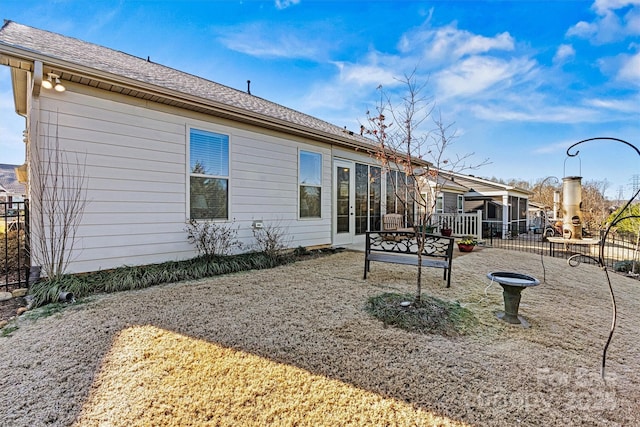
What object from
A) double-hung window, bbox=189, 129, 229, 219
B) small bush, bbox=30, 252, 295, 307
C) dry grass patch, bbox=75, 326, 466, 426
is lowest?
dry grass patch, bbox=75, 326, 466, 426

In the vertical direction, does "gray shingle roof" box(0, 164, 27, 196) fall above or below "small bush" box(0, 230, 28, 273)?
above

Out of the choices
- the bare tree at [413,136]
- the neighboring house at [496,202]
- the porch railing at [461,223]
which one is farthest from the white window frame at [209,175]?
the neighboring house at [496,202]

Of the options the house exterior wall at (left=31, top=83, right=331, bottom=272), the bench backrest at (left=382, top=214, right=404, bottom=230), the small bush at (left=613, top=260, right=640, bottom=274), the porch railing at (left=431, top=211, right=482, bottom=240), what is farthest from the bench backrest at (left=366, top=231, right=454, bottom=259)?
the porch railing at (left=431, top=211, right=482, bottom=240)

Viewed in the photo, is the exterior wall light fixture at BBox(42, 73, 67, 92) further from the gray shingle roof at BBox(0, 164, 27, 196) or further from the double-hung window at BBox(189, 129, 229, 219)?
the gray shingle roof at BBox(0, 164, 27, 196)

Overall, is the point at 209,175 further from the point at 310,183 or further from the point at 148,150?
the point at 310,183

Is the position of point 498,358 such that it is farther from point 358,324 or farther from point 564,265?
point 564,265

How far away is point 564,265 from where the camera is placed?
→ 6945 millimetres

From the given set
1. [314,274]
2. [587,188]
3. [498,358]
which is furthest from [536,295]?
[587,188]

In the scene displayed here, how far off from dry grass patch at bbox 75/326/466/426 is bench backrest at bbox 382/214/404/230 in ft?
24.7

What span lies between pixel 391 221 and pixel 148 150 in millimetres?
7102

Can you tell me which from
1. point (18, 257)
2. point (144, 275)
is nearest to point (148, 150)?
point (144, 275)

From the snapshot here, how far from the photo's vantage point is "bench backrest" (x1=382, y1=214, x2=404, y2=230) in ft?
30.7

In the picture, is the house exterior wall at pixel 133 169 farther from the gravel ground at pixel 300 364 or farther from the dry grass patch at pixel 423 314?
the dry grass patch at pixel 423 314

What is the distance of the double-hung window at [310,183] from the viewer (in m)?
7.33
